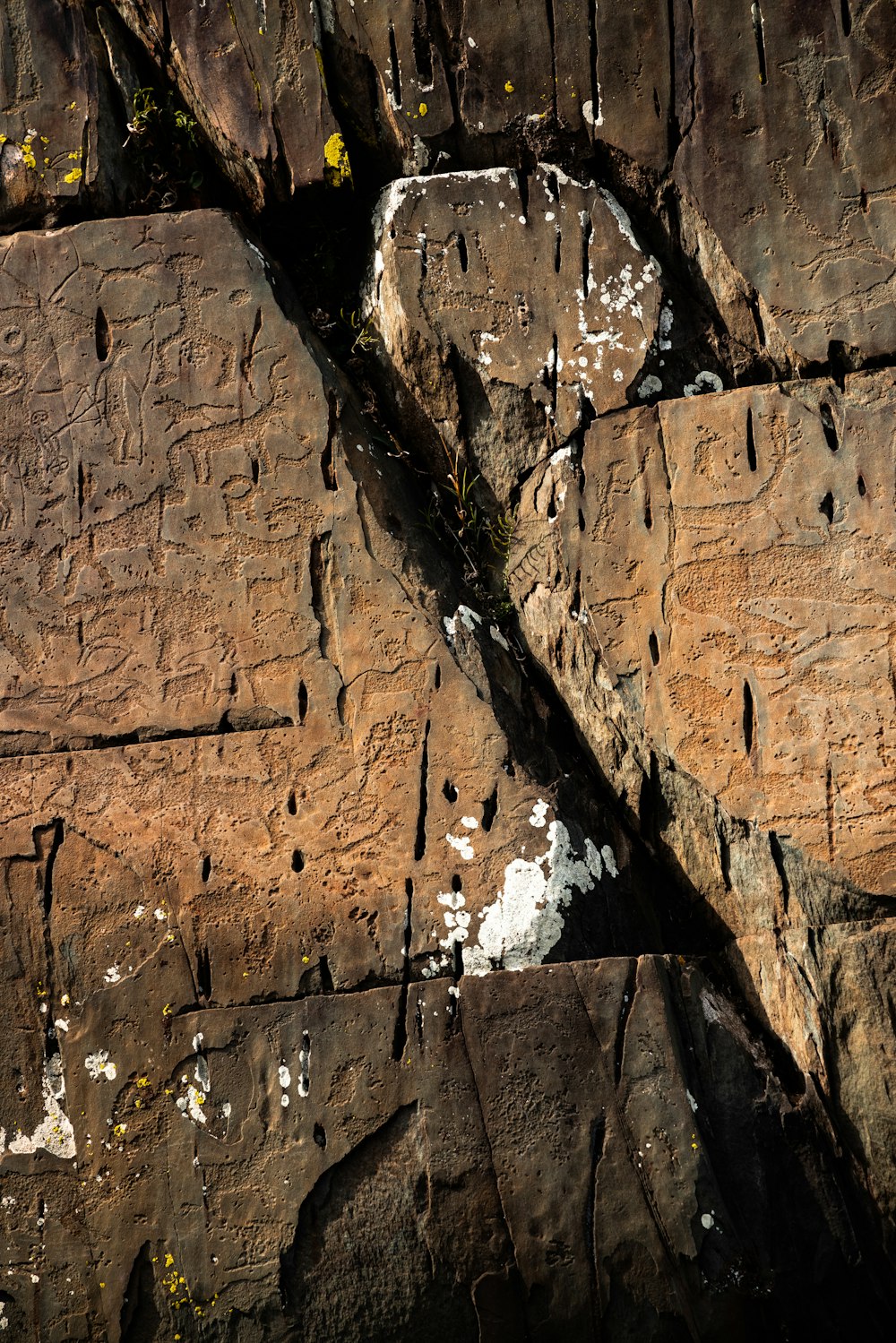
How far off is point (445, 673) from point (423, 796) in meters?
0.32

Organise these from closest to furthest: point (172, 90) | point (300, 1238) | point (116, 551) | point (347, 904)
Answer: point (300, 1238) → point (347, 904) → point (116, 551) → point (172, 90)

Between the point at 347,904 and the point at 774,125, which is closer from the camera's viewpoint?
the point at 347,904

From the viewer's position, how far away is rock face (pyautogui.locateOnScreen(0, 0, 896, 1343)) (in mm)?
2529

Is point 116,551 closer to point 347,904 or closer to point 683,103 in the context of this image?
point 347,904

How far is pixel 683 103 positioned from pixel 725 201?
0.95ft

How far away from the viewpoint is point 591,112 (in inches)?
116

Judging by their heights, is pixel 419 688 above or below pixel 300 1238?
above

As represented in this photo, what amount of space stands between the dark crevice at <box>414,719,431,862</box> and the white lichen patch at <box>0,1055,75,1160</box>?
3.32 ft

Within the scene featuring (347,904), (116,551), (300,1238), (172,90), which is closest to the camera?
(300,1238)

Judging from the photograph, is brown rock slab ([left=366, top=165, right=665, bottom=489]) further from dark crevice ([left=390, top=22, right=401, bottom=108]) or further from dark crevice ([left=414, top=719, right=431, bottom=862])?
dark crevice ([left=414, top=719, right=431, bottom=862])

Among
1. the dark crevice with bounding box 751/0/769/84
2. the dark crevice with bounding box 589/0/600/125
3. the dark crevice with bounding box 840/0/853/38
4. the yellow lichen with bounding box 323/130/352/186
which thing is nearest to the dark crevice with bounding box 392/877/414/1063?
the yellow lichen with bounding box 323/130/352/186

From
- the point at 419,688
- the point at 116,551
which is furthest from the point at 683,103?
the point at 116,551

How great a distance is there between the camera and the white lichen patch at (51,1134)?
2.60 meters

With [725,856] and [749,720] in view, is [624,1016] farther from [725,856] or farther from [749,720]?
[749,720]
